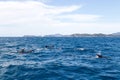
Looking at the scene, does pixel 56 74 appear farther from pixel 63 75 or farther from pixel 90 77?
pixel 90 77

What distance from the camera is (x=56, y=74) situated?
92.9 feet

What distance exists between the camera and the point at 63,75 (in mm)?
27781

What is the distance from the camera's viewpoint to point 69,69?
104ft

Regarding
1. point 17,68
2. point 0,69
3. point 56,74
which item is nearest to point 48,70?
point 56,74

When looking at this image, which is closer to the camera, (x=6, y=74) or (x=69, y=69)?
(x=6, y=74)

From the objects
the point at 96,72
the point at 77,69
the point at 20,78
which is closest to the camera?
the point at 20,78

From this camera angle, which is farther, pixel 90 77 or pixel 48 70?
pixel 48 70

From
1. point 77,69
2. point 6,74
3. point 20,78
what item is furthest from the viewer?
point 77,69

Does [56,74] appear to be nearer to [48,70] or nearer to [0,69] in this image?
[48,70]

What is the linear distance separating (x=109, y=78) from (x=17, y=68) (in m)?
12.1

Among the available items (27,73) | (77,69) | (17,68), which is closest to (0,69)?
(17,68)

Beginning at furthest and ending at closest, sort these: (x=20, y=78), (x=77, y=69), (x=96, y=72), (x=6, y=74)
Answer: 1. (x=77, y=69)
2. (x=96, y=72)
3. (x=6, y=74)
4. (x=20, y=78)

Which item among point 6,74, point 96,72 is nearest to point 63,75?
point 96,72

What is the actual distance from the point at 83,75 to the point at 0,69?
1091cm
